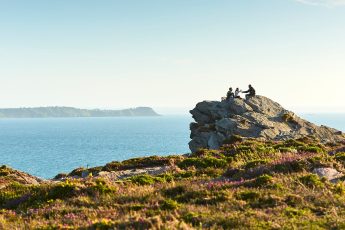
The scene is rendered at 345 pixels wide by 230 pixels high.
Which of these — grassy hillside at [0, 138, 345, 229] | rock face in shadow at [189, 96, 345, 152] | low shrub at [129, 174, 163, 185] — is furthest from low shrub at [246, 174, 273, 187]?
rock face in shadow at [189, 96, 345, 152]

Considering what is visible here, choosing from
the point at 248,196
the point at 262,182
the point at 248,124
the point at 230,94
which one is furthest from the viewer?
the point at 230,94

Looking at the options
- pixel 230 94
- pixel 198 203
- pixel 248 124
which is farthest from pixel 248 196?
pixel 230 94

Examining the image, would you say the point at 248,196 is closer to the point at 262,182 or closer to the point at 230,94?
the point at 262,182

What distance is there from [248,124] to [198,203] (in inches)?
1640

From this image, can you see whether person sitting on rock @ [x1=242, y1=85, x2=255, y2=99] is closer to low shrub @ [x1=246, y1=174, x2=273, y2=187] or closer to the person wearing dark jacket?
the person wearing dark jacket

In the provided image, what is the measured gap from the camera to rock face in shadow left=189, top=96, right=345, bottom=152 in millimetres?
53031

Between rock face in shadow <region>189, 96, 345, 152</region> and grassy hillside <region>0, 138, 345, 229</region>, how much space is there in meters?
32.2

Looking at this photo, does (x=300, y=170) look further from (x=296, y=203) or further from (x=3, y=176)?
(x=3, y=176)

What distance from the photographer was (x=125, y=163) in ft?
110

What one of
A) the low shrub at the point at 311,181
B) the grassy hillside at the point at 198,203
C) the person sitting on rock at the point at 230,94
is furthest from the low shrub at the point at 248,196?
the person sitting on rock at the point at 230,94

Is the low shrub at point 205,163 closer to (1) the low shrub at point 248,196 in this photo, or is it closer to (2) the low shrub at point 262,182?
(2) the low shrub at point 262,182

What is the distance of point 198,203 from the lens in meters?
14.3

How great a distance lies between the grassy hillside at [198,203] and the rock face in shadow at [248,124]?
32203 millimetres

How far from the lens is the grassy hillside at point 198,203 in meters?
11.3
